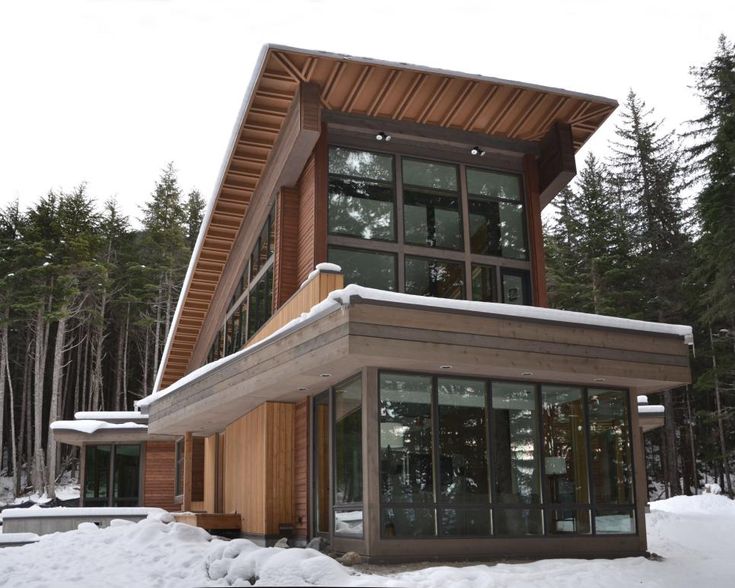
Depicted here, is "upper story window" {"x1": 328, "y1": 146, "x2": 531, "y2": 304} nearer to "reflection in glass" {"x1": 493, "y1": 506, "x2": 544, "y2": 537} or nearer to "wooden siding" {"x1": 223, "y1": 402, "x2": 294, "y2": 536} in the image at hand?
"wooden siding" {"x1": 223, "y1": 402, "x2": 294, "y2": 536}

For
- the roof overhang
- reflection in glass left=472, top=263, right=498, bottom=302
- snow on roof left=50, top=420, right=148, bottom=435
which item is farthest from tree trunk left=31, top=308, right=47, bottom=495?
reflection in glass left=472, top=263, right=498, bottom=302

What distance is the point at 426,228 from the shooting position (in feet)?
38.4

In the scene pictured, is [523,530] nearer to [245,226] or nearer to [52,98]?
[245,226]

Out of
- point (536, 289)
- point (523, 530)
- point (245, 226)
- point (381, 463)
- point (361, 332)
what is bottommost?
point (523, 530)

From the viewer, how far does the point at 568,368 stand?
9.02 metres

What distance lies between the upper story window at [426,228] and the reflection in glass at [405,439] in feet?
8.90

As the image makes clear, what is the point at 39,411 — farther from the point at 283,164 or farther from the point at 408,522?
the point at 408,522

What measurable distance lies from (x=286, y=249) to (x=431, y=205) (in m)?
2.40

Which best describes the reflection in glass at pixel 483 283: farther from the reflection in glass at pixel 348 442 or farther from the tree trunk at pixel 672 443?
the tree trunk at pixel 672 443

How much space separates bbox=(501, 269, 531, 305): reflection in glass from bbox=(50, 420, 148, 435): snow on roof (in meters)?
12.0

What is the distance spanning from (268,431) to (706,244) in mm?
17316

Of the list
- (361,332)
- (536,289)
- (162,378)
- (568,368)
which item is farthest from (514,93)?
(162,378)

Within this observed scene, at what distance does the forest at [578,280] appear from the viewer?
27.0 m

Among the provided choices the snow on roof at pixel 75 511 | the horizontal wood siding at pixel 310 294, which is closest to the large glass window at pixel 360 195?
the horizontal wood siding at pixel 310 294
